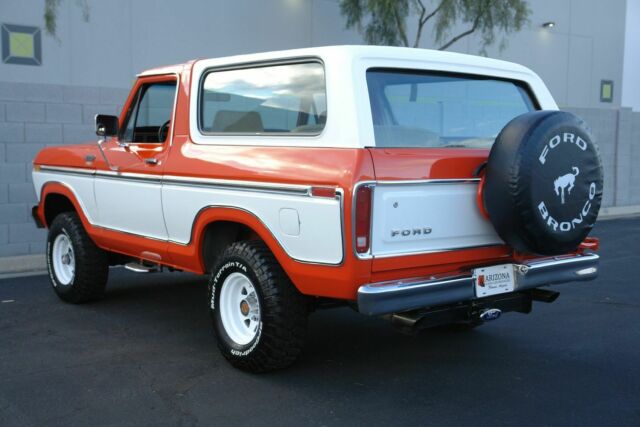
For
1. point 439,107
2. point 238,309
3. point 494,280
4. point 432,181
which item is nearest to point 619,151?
point 439,107

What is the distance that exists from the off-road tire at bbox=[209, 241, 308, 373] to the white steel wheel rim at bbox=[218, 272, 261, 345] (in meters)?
0.10

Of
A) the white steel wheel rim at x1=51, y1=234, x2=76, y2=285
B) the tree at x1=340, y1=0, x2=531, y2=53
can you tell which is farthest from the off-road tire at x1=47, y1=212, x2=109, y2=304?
the tree at x1=340, y1=0, x2=531, y2=53

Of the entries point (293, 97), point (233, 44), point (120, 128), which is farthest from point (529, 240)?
point (233, 44)

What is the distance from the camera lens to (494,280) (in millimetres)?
4449

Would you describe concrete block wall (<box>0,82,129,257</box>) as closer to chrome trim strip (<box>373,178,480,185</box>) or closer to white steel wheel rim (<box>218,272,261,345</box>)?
white steel wheel rim (<box>218,272,261,345</box>)

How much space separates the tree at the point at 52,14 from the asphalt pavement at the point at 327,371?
3726 millimetres

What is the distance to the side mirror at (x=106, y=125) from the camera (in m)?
5.95

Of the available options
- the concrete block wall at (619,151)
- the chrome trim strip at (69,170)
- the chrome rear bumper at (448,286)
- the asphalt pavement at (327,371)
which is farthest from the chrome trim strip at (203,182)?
the concrete block wall at (619,151)

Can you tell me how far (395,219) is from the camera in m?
4.03

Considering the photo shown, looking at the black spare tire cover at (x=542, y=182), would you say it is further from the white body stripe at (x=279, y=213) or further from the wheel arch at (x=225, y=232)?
the wheel arch at (x=225, y=232)

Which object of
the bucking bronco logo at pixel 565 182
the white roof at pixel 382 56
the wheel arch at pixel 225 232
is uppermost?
the white roof at pixel 382 56

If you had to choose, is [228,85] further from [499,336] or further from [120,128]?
[499,336]

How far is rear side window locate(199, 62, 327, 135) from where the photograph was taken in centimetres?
445

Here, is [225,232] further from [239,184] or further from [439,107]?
[439,107]
